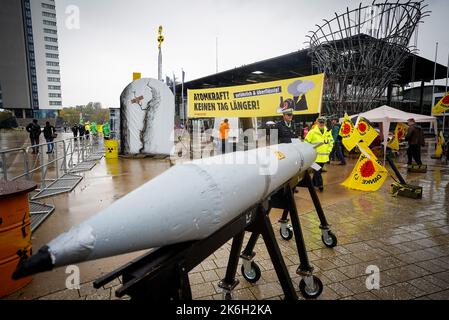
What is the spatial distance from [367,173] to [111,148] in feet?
36.1

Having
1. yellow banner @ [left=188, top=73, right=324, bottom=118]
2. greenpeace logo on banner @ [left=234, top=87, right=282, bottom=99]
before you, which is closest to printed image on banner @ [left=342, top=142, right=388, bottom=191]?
yellow banner @ [left=188, top=73, right=324, bottom=118]

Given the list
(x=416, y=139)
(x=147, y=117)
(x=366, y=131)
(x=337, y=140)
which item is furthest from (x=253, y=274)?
(x=147, y=117)

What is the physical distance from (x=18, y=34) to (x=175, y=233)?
8580cm

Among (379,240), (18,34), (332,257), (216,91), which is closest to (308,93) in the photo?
(216,91)

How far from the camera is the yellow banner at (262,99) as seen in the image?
7.14m

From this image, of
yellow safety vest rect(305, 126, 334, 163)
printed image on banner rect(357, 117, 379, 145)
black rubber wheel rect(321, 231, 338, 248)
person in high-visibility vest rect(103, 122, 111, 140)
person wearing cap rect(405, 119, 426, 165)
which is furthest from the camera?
person in high-visibility vest rect(103, 122, 111, 140)

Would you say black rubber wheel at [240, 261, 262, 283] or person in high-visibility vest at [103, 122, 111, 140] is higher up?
person in high-visibility vest at [103, 122, 111, 140]

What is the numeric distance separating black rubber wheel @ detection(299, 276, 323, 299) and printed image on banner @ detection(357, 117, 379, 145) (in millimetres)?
4331

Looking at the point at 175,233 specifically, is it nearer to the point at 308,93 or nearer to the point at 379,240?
the point at 379,240

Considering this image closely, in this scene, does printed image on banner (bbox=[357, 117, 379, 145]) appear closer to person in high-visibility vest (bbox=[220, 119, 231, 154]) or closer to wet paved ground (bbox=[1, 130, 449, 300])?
wet paved ground (bbox=[1, 130, 449, 300])

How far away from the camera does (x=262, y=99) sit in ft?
27.6

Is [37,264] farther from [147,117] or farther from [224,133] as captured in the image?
[147,117]

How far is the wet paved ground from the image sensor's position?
274cm

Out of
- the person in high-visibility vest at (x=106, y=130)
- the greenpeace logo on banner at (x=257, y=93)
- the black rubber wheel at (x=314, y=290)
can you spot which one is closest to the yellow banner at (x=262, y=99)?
the greenpeace logo on banner at (x=257, y=93)
